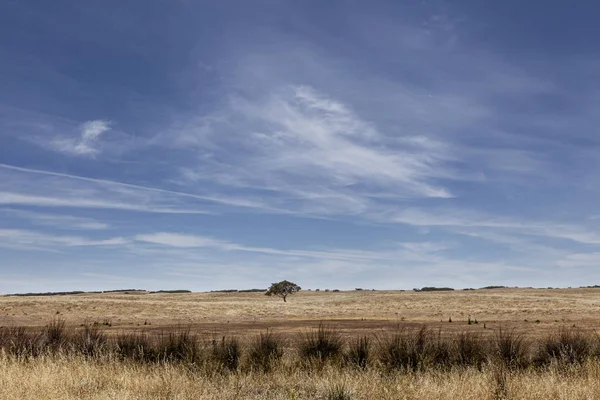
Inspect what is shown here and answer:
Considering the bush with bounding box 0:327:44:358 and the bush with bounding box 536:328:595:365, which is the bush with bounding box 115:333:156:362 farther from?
the bush with bounding box 536:328:595:365

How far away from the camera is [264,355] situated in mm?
21328

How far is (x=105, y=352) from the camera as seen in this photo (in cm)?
2223

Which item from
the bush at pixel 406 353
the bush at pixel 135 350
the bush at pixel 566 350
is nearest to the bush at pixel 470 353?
the bush at pixel 406 353

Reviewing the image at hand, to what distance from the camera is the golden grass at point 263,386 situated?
13.6m

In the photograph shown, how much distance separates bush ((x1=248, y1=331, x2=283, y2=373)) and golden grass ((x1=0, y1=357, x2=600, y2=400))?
2.38 metres

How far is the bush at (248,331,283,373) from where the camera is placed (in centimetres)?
1997

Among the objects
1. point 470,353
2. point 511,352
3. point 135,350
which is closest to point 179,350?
point 135,350

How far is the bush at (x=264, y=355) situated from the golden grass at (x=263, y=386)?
93.8 inches

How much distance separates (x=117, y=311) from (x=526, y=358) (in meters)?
61.3

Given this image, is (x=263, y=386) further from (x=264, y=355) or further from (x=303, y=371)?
(x=264, y=355)

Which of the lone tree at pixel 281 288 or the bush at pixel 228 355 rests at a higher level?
the lone tree at pixel 281 288

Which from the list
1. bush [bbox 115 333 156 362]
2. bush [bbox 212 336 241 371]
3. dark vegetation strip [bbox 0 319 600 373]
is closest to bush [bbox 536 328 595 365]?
dark vegetation strip [bbox 0 319 600 373]

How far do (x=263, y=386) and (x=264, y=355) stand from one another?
17.1 feet

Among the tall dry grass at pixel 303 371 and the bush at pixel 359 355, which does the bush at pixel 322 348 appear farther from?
the bush at pixel 359 355
